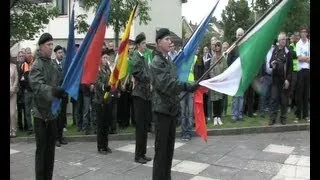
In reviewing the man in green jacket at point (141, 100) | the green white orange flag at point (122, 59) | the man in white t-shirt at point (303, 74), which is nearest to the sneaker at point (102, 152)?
the man in green jacket at point (141, 100)

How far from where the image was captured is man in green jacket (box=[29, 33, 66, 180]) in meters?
6.12

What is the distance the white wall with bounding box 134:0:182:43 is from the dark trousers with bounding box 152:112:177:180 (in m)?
25.2

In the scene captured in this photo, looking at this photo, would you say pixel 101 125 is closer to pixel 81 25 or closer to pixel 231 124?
pixel 231 124

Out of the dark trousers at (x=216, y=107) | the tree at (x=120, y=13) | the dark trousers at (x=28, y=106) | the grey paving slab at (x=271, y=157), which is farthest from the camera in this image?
the tree at (x=120, y=13)

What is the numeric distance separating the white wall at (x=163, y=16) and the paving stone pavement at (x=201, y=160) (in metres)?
22.1

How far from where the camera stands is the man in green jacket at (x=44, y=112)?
20.1 feet

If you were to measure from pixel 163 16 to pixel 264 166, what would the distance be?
2785cm

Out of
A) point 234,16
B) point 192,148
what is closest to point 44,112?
point 192,148

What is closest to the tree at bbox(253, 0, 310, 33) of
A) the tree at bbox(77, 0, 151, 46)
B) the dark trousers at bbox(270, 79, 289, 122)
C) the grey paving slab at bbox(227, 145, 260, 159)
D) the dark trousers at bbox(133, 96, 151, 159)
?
the tree at bbox(77, 0, 151, 46)

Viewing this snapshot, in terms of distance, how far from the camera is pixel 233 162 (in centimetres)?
824

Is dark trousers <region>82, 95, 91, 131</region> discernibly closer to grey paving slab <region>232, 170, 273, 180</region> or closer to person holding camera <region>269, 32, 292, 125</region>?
person holding camera <region>269, 32, 292, 125</region>

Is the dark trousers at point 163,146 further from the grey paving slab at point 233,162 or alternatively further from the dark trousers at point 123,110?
the dark trousers at point 123,110

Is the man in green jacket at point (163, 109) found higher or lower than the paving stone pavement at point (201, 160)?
higher
